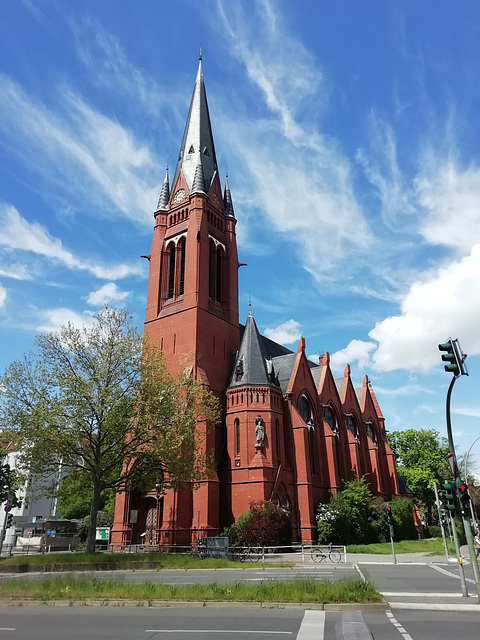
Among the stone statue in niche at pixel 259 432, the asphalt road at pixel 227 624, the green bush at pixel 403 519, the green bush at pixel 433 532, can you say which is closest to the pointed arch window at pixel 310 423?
the stone statue in niche at pixel 259 432

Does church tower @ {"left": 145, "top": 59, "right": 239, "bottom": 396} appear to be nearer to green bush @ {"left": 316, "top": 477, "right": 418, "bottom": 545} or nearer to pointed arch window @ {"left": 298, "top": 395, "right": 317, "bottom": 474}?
pointed arch window @ {"left": 298, "top": 395, "right": 317, "bottom": 474}

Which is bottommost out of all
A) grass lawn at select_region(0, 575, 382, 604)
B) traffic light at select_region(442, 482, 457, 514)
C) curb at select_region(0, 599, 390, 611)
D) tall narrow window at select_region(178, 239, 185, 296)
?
curb at select_region(0, 599, 390, 611)

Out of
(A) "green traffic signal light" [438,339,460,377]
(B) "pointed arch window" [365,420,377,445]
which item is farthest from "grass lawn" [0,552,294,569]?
(B) "pointed arch window" [365,420,377,445]

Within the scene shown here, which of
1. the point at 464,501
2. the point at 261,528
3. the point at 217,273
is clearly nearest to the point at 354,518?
the point at 261,528

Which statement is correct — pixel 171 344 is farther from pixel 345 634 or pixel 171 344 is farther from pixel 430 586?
pixel 345 634

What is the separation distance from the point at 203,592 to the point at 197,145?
144ft

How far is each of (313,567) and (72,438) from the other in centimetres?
1332

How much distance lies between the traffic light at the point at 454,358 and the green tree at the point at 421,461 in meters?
54.5

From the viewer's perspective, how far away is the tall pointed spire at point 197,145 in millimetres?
46812

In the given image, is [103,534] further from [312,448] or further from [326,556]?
[326,556]

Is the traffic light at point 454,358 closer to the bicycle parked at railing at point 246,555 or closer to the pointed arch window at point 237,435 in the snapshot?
the bicycle parked at railing at point 246,555

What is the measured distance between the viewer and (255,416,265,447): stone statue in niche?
33.5 m

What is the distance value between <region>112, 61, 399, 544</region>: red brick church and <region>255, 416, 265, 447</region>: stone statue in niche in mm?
71

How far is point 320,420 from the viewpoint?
140 feet
